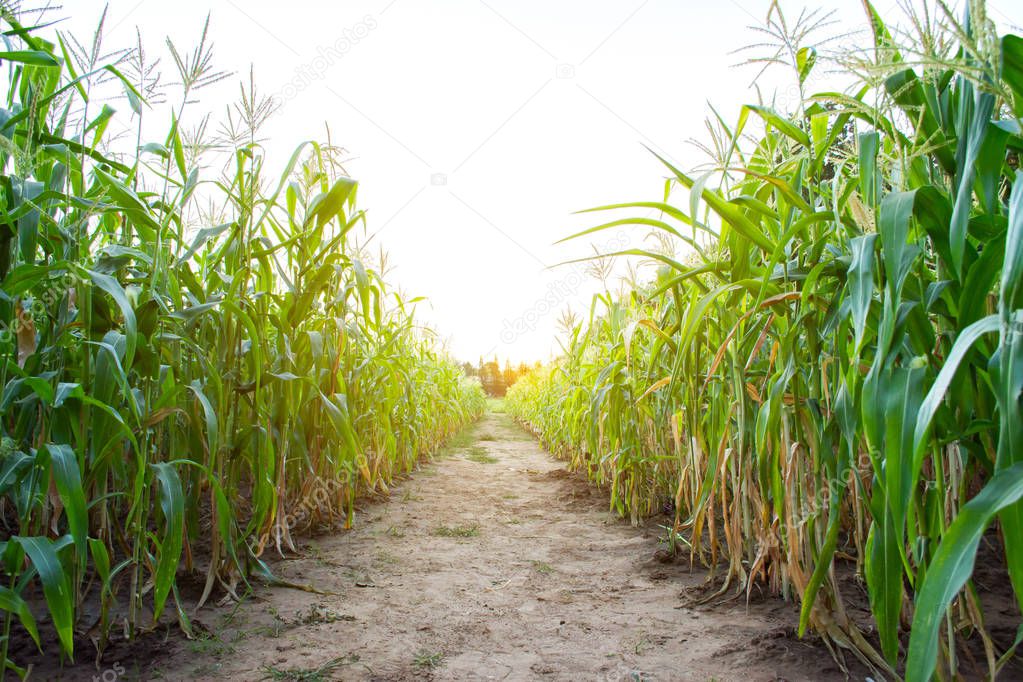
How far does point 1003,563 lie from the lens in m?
1.57

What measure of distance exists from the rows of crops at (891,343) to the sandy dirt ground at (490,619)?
19 cm

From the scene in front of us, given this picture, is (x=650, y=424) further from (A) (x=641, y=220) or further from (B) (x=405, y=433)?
(B) (x=405, y=433)

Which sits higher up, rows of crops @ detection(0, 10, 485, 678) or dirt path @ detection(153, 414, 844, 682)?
rows of crops @ detection(0, 10, 485, 678)

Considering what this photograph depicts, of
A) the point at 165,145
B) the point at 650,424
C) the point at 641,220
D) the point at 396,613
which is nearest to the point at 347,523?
the point at 396,613

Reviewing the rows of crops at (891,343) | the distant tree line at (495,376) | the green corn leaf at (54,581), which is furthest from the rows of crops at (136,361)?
the distant tree line at (495,376)

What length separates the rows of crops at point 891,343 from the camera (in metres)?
0.73

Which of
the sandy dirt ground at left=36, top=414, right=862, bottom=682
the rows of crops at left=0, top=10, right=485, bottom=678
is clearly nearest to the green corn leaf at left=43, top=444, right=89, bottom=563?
the rows of crops at left=0, top=10, right=485, bottom=678

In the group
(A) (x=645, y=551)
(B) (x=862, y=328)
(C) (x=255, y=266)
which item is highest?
(C) (x=255, y=266)

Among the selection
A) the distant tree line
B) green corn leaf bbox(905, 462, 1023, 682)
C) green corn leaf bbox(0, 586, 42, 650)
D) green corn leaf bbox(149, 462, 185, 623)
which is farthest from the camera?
the distant tree line

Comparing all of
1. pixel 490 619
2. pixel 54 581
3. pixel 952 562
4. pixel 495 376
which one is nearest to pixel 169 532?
pixel 54 581

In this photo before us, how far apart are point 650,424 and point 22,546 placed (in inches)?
95.9

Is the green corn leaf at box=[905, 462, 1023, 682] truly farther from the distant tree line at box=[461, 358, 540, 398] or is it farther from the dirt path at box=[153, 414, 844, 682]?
the distant tree line at box=[461, 358, 540, 398]

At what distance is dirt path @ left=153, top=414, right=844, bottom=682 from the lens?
134cm

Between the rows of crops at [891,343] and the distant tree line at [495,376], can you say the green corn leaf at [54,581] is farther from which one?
the distant tree line at [495,376]
